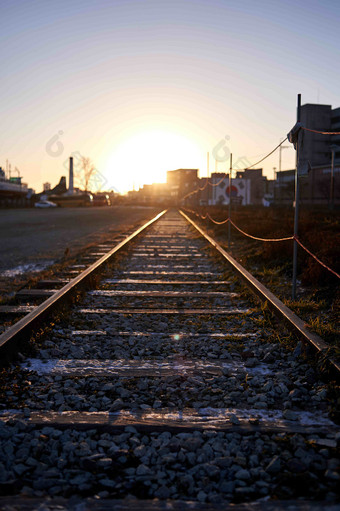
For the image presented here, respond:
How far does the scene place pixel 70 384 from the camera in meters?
3.09

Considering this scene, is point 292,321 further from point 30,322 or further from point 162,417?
point 30,322

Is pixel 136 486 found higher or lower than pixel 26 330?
lower

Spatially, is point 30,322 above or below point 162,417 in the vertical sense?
above

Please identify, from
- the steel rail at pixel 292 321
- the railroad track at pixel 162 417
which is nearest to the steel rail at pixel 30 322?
the railroad track at pixel 162 417

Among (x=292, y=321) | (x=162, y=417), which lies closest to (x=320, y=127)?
(x=292, y=321)

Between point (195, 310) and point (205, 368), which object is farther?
point (195, 310)

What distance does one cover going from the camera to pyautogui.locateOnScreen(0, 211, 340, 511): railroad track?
6.57 feet

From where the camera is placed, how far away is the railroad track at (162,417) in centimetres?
200

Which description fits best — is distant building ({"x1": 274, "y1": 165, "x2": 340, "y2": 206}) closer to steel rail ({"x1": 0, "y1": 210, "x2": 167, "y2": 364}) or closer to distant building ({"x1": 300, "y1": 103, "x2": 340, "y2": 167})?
distant building ({"x1": 300, "y1": 103, "x2": 340, "y2": 167})

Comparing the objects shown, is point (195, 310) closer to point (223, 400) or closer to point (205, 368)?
point (205, 368)

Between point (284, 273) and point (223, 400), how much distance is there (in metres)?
5.19

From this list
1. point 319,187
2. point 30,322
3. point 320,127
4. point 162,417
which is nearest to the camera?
point 162,417

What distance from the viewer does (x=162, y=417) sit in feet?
8.61

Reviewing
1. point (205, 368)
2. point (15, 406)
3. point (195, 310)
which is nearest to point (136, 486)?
point (15, 406)
